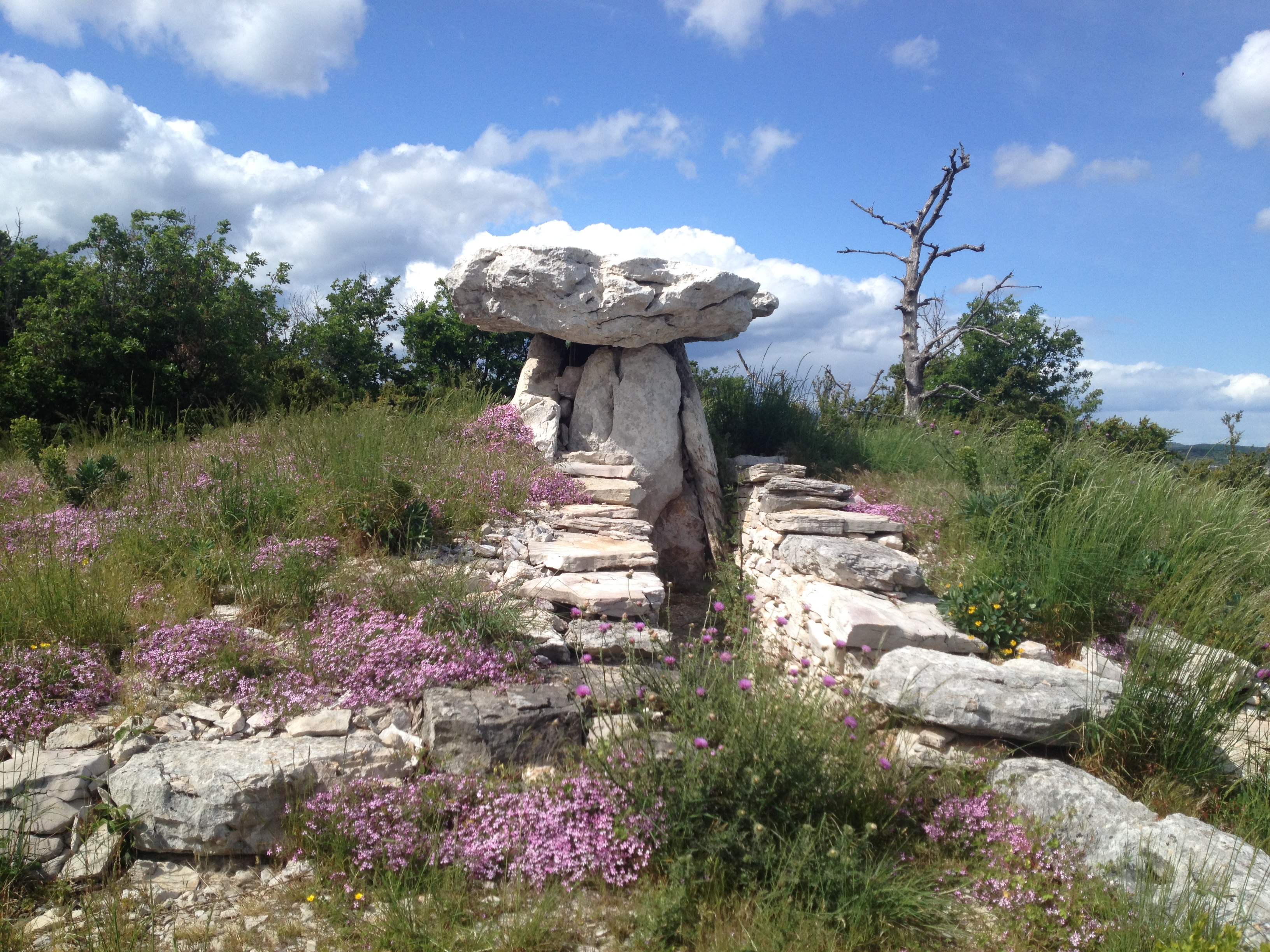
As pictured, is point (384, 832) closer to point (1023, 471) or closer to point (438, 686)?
point (438, 686)

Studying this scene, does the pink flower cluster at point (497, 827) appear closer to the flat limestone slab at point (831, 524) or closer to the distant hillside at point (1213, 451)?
the flat limestone slab at point (831, 524)

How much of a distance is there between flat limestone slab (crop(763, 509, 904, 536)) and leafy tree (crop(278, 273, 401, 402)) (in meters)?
7.28

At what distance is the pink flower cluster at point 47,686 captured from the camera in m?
4.08

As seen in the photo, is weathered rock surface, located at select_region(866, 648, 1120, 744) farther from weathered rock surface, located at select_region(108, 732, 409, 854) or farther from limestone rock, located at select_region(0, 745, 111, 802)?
limestone rock, located at select_region(0, 745, 111, 802)

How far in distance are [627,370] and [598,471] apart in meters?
1.45

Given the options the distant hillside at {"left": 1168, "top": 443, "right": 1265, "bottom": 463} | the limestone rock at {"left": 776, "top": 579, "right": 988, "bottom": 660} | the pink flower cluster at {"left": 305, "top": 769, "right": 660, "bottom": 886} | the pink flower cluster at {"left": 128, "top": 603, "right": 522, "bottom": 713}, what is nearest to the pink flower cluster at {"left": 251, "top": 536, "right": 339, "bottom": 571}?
the pink flower cluster at {"left": 128, "top": 603, "right": 522, "bottom": 713}

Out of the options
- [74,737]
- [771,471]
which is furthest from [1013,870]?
[771,471]

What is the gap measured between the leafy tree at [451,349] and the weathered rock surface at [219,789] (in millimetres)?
8376

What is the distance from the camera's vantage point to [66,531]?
5.82m

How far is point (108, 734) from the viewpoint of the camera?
13.6 ft

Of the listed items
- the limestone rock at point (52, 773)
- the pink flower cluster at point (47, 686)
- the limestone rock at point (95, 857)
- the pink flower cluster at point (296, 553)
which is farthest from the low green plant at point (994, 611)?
the pink flower cluster at point (47, 686)

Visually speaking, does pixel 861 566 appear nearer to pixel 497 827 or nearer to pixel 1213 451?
pixel 497 827

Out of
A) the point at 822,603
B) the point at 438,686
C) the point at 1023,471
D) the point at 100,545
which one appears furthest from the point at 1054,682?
the point at 100,545

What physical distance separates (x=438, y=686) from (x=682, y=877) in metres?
1.91
